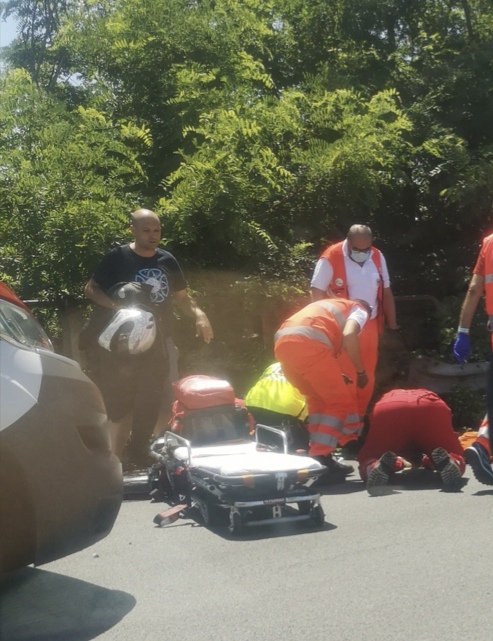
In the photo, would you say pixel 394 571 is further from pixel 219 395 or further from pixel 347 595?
pixel 219 395

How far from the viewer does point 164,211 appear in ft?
27.8

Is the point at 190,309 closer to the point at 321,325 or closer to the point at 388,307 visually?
Result: the point at 321,325

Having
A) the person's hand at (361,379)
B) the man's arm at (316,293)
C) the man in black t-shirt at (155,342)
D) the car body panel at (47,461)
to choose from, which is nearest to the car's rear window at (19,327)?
the car body panel at (47,461)

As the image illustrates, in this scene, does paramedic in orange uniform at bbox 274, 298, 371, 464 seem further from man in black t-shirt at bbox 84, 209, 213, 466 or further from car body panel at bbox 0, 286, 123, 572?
car body panel at bbox 0, 286, 123, 572

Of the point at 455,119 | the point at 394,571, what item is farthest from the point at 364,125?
the point at 394,571

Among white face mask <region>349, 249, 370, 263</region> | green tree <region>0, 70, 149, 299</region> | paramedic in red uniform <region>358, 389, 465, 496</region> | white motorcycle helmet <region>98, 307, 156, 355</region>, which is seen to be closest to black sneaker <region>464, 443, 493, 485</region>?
paramedic in red uniform <region>358, 389, 465, 496</region>

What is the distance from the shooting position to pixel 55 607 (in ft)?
14.5

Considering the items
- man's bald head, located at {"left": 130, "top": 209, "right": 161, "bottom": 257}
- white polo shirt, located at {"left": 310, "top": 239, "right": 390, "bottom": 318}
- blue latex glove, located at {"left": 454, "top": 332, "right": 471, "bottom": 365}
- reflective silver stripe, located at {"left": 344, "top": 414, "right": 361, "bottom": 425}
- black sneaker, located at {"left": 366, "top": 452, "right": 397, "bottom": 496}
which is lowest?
black sneaker, located at {"left": 366, "top": 452, "right": 397, "bottom": 496}

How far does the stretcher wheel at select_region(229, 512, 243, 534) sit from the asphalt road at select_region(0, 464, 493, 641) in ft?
0.20

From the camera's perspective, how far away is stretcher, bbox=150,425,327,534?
5605 mm

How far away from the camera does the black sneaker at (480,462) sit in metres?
6.59

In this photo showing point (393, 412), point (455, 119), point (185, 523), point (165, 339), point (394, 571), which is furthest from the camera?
point (455, 119)

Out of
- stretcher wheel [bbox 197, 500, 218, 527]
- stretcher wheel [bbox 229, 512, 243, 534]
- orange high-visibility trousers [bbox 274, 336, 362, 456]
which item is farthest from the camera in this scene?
orange high-visibility trousers [bbox 274, 336, 362, 456]

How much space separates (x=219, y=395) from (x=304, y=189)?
308 cm
